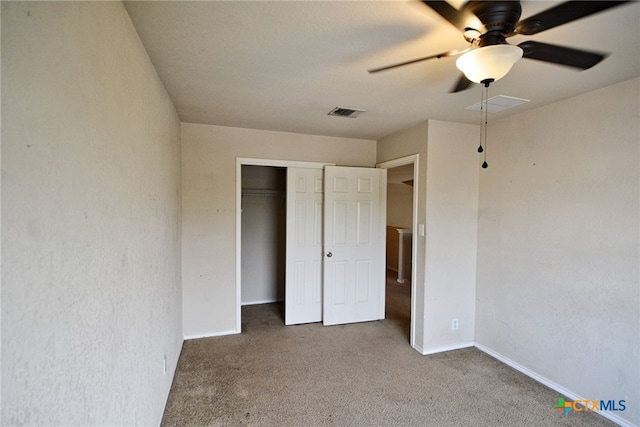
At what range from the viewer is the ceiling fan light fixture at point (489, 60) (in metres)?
1.35

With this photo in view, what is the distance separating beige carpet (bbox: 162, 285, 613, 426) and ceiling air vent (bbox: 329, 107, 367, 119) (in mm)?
2364

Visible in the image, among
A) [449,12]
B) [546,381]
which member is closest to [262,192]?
[449,12]

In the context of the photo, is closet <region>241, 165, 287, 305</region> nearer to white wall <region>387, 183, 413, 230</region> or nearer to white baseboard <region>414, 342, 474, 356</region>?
white baseboard <region>414, 342, 474, 356</region>

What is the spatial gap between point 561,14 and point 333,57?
3.57 feet

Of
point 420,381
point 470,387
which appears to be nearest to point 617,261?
point 470,387

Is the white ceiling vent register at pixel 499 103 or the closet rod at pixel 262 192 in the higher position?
the white ceiling vent register at pixel 499 103

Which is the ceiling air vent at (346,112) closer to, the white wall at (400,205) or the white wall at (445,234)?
the white wall at (445,234)

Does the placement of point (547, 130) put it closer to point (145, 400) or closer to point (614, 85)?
point (614, 85)

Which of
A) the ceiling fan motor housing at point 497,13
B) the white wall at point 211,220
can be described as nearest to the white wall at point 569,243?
the ceiling fan motor housing at point 497,13

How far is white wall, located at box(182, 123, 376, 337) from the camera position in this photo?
3436mm

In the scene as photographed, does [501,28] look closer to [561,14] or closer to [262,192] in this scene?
[561,14]

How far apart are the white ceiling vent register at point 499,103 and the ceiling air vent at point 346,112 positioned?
0.96 m

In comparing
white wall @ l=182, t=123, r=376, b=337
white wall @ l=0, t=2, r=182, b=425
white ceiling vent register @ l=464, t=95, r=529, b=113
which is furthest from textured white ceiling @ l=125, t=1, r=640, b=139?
white wall @ l=182, t=123, r=376, b=337

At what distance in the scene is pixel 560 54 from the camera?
151cm
